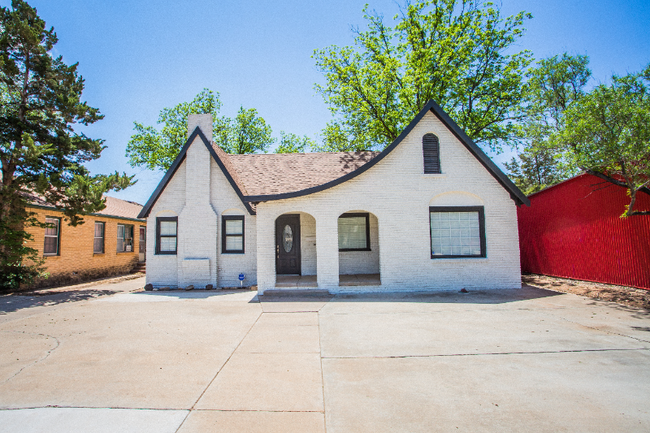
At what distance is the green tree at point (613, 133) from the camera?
8.22 meters

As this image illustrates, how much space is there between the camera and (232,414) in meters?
3.44

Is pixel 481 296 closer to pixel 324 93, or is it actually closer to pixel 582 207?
pixel 582 207

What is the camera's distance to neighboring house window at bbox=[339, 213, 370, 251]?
44.1 ft

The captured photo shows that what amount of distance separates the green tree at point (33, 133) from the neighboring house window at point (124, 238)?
599 cm

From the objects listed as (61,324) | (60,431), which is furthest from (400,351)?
(61,324)

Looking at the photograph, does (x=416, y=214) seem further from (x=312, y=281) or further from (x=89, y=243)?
(x=89, y=243)

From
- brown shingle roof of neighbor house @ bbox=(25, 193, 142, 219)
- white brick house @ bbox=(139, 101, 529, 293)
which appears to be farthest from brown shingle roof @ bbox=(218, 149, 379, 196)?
brown shingle roof of neighbor house @ bbox=(25, 193, 142, 219)

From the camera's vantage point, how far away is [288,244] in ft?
44.1

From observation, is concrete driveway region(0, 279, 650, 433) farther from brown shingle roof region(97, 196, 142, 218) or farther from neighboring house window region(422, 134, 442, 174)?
brown shingle roof region(97, 196, 142, 218)

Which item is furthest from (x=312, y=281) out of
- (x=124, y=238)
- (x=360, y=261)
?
(x=124, y=238)

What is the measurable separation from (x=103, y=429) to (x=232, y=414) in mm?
1171

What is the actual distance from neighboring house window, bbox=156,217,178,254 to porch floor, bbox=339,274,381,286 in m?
6.85

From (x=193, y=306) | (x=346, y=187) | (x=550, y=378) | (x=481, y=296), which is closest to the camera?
(x=550, y=378)

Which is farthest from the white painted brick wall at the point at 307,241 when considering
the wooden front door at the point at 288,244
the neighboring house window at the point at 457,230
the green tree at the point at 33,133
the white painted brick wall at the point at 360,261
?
the green tree at the point at 33,133
